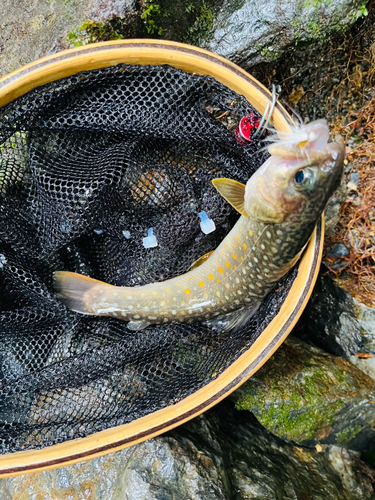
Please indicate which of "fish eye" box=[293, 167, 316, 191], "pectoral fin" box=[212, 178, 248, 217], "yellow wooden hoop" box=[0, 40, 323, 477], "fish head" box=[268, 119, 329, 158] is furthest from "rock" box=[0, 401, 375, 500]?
"fish head" box=[268, 119, 329, 158]

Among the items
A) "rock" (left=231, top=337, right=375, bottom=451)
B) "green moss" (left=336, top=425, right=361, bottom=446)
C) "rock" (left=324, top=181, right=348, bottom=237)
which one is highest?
"rock" (left=324, top=181, right=348, bottom=237)

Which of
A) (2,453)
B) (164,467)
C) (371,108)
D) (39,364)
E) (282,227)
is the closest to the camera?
(282,227)

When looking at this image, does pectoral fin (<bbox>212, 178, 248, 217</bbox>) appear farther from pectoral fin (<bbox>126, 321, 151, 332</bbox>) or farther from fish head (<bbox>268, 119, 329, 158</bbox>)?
pectoral fin (<bbox>126, 321, 151, 332</bbox>)

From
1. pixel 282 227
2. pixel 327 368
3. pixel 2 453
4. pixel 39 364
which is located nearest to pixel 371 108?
pixel 282 227

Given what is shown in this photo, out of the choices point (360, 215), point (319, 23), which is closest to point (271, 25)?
point (319, 23)

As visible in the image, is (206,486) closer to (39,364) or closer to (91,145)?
(39,364)

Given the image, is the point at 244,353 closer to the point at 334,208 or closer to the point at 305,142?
the point at 305,142
